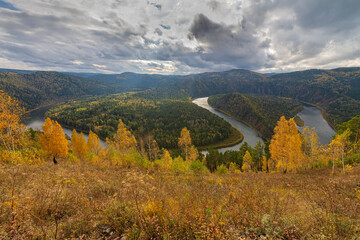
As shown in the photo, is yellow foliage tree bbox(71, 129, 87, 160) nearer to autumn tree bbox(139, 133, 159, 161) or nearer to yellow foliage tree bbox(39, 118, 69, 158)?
yellow foliage tree bbox(39, 118, 69, 158)

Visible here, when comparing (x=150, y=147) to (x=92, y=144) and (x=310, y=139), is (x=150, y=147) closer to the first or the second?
(x=92, y=144)

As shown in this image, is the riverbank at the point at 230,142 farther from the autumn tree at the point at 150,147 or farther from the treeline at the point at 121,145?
the autumn tree at the point at 150,147

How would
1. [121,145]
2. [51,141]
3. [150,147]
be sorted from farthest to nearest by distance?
[150,147] → [121,145] → [51,141]

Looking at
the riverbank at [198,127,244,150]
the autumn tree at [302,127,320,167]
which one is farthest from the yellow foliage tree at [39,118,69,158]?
the riverbank at [198,127,244,150]

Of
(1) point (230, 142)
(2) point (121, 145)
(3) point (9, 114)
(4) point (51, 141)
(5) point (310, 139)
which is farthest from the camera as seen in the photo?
(1) point (230, 142)

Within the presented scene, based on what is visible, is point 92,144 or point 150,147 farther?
point 92,144

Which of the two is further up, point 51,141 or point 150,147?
point 51,141

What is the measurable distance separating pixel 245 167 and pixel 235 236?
53.6 metres

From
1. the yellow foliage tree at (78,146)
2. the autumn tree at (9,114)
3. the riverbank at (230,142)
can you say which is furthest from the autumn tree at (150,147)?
the riverbank at (230,142)

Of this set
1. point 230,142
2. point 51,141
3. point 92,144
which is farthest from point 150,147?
point 230,142

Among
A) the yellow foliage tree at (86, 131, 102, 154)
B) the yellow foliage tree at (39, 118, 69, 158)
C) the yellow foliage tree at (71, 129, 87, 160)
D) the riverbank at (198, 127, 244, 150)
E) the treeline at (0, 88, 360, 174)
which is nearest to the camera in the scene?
the treeline at (0, 88, 360, 174)

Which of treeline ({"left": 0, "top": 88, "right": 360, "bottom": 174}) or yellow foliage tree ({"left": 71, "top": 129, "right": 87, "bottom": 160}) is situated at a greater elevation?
treeline ({"left": 0, "top": 88, "right": 360, "bottom": 174})

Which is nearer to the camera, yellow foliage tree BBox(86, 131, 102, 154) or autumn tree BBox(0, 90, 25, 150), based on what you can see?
autumn tree BBox(0, 90, 25, 150)

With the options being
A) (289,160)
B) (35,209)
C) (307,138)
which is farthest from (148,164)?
(307,138)
